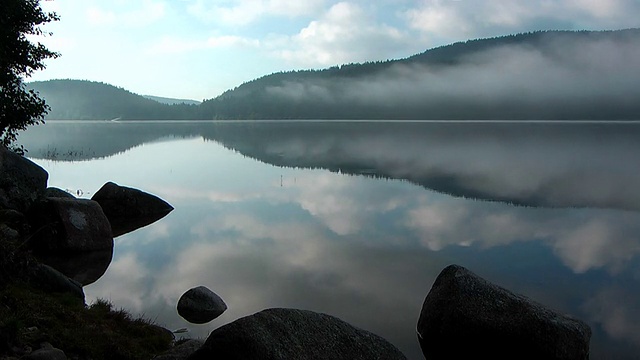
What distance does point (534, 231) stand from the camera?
2325cm

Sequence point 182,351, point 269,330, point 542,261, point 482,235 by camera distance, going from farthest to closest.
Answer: point 482,235 < point 542,261 < point 182,351 < point 269,330

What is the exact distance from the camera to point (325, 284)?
611 inches

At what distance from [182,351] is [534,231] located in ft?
64.2

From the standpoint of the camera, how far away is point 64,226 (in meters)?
17.0

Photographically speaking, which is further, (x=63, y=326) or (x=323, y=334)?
(x=63, y=326)

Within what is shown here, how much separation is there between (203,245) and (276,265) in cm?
426

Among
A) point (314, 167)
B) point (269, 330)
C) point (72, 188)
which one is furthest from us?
point (314, 167)

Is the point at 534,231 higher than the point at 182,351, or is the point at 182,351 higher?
the point at 182,351

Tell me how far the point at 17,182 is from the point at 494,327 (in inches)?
714

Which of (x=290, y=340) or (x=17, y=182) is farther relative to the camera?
(x=17, y=182)

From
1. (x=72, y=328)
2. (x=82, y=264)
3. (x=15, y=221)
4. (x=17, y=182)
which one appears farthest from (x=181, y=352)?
(x=17, y=182)

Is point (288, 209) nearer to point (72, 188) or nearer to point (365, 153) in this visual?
point (72, 188)

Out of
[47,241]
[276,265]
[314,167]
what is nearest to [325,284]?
[276,265]

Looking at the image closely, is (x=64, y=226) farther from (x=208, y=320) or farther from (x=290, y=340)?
(x=290, y=340)
